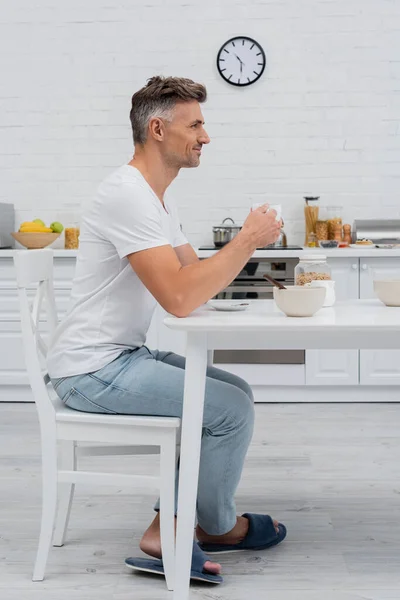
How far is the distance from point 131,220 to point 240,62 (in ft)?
9.92

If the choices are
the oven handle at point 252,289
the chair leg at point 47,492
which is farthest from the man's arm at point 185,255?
the oven handle at point 252,289

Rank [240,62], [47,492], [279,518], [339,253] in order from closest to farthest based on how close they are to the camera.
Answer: [47,492] → [279,518] → [339,253] → [240,62]

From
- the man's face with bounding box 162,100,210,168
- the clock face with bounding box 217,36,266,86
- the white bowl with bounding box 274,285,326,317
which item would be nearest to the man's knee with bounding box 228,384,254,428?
the white bowl with bounding box 274,285,326,317

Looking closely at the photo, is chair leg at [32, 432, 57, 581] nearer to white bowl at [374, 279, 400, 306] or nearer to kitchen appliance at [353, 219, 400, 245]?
white bowl at [374, 279, 400, 306]

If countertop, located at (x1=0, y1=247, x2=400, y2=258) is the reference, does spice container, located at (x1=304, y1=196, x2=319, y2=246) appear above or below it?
above

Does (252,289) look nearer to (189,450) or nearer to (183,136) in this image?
(183,136)

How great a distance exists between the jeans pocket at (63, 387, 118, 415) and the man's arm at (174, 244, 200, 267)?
57cm

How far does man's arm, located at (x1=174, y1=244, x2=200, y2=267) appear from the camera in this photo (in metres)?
2.40

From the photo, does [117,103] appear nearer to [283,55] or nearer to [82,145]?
[82,145]

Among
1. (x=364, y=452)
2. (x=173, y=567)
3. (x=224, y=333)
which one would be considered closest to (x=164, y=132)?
(x=224, y=333)

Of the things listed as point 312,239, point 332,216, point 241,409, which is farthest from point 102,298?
point 332,216

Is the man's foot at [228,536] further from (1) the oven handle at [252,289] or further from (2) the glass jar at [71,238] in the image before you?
(2) the glass jar at [71,238]

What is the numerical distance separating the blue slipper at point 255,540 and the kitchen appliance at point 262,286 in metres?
1.93

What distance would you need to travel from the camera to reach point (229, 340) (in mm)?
Result: 1833
